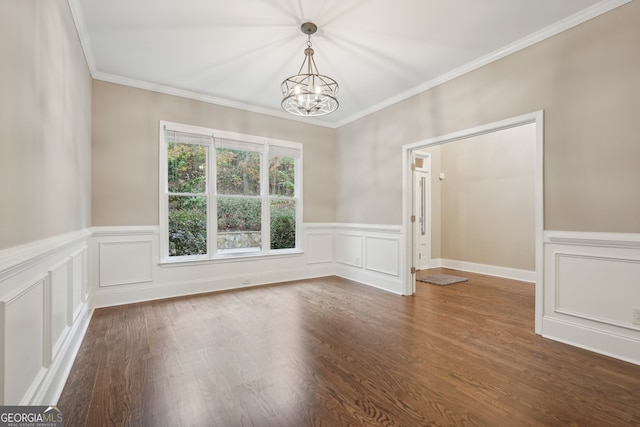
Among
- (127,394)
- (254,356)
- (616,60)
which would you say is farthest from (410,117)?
(127,394)

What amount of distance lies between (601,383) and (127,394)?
3.17 m

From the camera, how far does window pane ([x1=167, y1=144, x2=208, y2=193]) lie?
419 centimetres

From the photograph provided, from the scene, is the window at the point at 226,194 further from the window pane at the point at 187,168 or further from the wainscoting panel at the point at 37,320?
the wainscoting panel at the point at 37,320

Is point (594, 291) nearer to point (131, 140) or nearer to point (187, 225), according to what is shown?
point (187, 225)

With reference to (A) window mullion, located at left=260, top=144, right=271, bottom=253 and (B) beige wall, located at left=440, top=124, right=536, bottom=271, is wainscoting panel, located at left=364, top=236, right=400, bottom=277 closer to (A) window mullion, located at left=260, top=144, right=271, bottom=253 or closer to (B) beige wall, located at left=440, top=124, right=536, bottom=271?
(A) window mullion, located at left=260, top=144, right=271, bottom=253

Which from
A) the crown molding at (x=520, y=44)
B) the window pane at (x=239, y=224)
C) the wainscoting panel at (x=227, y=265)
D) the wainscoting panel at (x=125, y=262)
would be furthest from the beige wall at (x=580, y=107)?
the wainscoting panel at (x=125, y=262)

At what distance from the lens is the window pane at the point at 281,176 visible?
5.03 meters

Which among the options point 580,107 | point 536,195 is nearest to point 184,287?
point 536,195

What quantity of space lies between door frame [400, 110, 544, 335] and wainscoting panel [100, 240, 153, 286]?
139 inches

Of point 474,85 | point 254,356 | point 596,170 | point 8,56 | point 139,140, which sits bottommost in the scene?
point 254,356

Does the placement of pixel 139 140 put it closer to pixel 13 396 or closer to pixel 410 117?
pixel 13 396

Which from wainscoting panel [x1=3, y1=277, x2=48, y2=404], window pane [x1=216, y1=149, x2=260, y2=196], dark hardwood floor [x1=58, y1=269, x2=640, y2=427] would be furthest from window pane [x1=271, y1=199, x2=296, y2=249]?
wainscoting panel [x1=3, y1=277, x2=48, y2=404]

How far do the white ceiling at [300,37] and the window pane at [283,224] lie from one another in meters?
1.92

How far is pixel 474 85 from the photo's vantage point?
3.40 m
